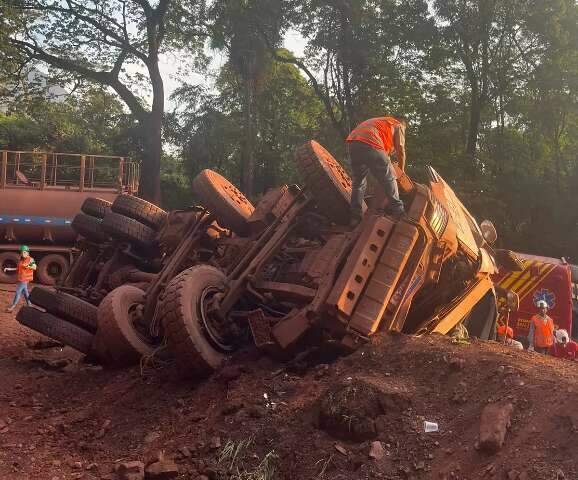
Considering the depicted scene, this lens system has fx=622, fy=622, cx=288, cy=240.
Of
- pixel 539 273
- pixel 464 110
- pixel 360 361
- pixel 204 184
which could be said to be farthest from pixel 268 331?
pixel 464 110

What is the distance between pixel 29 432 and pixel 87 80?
19.5 m

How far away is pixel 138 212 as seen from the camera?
26.4 feet

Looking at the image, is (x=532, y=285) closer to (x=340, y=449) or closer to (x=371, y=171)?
(x=371, y=171)

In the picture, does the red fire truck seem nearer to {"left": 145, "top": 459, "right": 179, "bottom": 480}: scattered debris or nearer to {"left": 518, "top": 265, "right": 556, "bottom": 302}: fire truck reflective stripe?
{"left": 518, "top": 265, "right": 556, "bottom": 302}: fire truck reflective stripe

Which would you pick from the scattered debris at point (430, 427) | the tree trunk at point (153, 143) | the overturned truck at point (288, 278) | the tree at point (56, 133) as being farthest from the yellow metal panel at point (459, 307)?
the tree at point (56, 133)

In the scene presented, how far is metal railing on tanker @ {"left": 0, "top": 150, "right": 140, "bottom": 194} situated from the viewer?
1572 cm

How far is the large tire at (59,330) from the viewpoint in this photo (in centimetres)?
620

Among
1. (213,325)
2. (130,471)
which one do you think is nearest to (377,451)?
(130,471)

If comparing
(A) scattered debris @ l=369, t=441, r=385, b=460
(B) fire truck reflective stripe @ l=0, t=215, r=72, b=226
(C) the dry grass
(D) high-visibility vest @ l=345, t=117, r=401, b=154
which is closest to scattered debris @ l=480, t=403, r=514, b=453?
(A) scattered debris @ l=369, t=441, r=385, b=460

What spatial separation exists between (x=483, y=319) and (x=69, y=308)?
14.7 ft

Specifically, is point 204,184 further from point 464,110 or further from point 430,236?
point 464,110

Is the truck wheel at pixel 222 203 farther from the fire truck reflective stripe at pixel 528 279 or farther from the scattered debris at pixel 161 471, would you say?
the fire truck reflective stripe at pixel 528 279

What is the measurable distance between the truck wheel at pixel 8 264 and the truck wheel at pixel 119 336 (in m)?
10.4

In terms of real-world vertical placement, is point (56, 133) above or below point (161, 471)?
above
